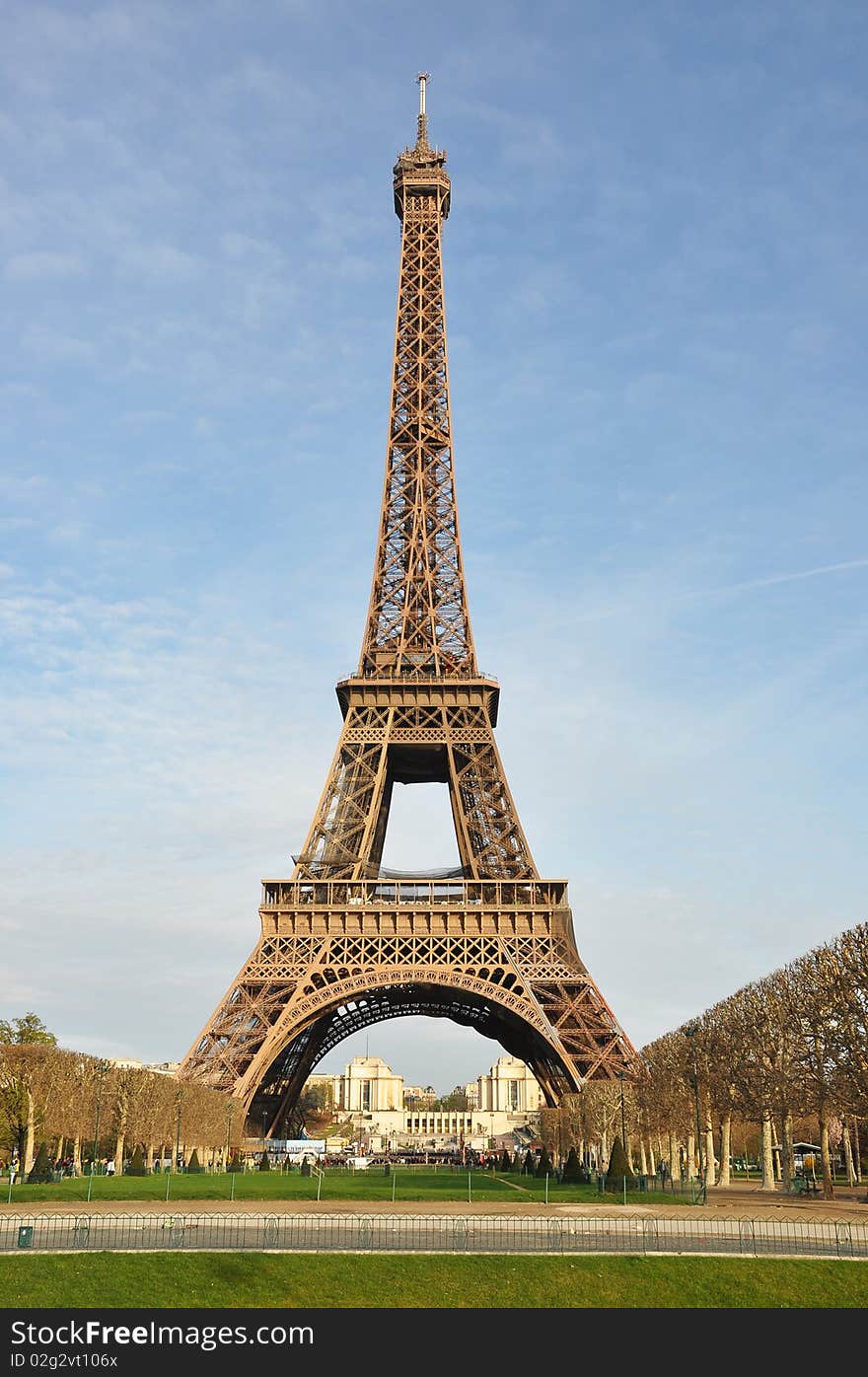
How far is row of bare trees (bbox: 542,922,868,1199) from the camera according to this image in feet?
157

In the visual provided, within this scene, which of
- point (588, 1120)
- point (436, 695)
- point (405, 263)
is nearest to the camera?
point (588, 1120)

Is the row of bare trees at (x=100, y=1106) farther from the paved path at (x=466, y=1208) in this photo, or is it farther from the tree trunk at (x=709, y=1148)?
the tree trunk at (x=709, y=1148)

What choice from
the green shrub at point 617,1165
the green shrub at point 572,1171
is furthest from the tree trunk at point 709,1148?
the green shrub at point 617,1165

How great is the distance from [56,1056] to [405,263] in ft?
195

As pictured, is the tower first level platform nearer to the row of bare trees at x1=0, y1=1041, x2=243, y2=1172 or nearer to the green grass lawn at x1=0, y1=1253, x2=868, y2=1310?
the row of bare trees at x1=0, y1=1041, x2=243, y2=1172

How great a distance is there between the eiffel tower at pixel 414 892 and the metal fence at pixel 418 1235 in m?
29.5

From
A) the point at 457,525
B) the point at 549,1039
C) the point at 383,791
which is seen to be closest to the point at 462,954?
the point at 549,1039

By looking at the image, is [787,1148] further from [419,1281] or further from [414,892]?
[419,1281]

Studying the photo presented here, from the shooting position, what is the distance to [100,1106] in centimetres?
6219

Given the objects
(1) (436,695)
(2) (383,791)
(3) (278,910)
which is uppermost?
(1) (436,695)

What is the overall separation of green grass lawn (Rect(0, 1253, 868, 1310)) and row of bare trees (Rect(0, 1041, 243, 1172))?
32.4 metres

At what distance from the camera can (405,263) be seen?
88250 mm
